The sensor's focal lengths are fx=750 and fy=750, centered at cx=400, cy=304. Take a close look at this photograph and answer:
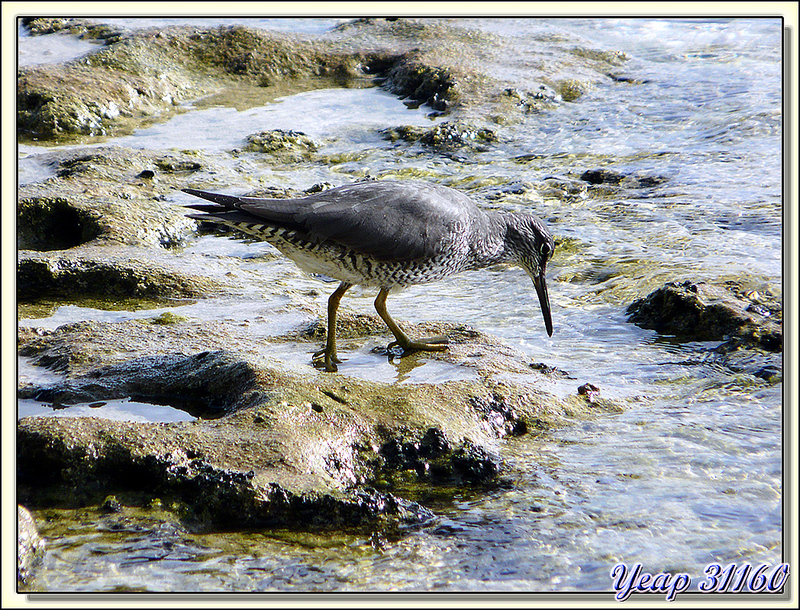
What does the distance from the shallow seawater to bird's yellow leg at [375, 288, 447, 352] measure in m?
0.21

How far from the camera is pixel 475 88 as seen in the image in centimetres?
1053

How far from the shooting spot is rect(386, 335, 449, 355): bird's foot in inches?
191

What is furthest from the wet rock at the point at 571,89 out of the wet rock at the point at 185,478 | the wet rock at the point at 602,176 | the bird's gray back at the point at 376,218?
the wet rock at the point at 185,478

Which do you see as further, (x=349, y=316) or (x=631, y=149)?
(x=631, y=149)

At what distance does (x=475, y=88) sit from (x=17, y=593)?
917cm

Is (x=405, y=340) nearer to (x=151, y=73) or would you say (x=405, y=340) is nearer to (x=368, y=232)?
(x=368, y=232)

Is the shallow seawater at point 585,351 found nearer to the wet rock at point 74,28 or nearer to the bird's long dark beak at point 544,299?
the bird's long dark beak at point 544,299

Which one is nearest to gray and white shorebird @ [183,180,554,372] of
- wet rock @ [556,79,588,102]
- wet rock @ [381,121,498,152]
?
wet rock @ [381,121,498,152]

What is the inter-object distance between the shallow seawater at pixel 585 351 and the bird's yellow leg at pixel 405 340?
0.21 metres

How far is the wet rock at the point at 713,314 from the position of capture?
500 cm

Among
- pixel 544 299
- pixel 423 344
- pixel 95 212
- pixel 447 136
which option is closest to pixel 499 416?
pixel 423 344

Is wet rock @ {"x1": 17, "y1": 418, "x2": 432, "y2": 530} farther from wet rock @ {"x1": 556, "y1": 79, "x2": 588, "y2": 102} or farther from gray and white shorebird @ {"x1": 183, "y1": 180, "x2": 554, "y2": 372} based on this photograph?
wet rock @ {"x1": 556, "y1": 79, "x2": 588, "y2": 102}

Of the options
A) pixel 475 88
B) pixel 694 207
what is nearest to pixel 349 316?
pixel 694 207

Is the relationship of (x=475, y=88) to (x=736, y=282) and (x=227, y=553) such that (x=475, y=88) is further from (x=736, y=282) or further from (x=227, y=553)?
(x=227, y=553)
